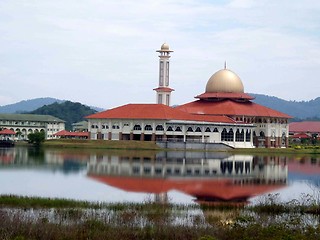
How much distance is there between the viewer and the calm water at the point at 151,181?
2853cm

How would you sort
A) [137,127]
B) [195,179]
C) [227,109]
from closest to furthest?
[195,179]
[137,127]
[227,109]

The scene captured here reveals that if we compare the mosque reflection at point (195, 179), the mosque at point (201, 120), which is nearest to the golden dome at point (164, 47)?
the mosque at point (201, 120)

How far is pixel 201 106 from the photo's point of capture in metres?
92.6

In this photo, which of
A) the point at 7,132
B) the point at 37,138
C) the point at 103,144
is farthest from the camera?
the point at 7,132

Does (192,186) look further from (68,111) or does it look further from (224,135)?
(68,111)

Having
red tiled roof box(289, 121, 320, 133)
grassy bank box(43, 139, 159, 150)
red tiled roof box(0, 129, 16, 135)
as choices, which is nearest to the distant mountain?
red tiled roof box(289, 121, 320, 133)

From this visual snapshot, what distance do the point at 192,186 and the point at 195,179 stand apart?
164 inches

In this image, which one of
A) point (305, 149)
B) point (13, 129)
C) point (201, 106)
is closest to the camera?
point (305, 149)

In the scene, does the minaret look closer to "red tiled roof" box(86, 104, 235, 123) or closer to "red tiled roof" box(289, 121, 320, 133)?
"red tiled roof" box(86, 104, 235, 123)

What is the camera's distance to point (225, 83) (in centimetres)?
9312

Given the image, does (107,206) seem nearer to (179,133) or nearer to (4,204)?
(4,204)

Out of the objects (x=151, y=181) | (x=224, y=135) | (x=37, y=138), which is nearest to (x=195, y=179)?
(x=151, y=181)

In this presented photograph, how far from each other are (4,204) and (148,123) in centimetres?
5971

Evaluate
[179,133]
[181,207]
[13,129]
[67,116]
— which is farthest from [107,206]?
[67,116]
